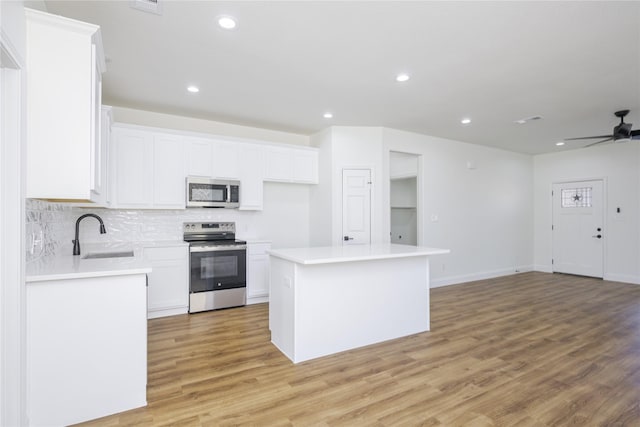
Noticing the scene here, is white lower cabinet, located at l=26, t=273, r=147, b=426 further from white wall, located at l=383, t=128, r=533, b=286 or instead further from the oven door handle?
white wall, located at l=383, t=128, r=533, b=286

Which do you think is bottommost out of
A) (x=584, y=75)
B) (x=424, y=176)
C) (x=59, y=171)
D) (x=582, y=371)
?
(x=582, y=371)

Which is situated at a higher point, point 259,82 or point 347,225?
point 259,82

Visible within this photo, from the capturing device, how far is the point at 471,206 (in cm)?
619

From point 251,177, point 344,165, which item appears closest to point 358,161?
point 344,165

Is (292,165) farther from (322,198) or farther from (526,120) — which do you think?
(526,120)

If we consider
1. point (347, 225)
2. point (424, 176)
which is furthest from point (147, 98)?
point (424, 176)

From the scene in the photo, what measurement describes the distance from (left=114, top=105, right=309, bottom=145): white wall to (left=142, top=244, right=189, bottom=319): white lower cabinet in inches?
68.2

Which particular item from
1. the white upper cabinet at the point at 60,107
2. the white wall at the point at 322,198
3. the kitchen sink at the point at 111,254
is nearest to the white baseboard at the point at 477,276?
the white wall at the point at 322,198

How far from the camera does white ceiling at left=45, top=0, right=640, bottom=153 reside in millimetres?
2232

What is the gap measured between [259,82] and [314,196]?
237 centimetres

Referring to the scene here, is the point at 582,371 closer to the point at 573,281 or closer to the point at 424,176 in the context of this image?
the point at 424,176

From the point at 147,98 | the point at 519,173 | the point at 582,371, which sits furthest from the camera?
the point at 519,173

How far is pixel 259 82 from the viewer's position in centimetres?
339

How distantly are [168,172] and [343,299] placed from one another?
2.79 metres
